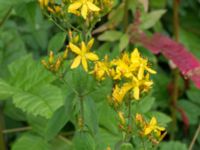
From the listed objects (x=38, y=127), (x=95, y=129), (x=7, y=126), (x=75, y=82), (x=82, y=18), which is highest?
(x=82, y=18)

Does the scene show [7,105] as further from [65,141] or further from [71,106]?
[71,106]

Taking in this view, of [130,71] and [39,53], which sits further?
[39,53]

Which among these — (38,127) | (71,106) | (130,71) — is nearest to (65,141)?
(38,127)

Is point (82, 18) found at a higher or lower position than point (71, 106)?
higher

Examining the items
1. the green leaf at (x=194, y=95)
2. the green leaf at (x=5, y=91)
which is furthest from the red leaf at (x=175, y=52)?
the green leaf at (x=5, y=91)

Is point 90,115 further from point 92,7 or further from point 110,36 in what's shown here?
point 110,36

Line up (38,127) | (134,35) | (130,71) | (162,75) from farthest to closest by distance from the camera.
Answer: (162,75)
(134,35)
(38,127)
(130,71)

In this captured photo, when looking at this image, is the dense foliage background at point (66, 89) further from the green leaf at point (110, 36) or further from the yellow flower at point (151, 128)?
the yellow flower at point (151, 128)

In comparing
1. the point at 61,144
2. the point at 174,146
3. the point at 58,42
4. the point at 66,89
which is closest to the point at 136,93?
the point at 58,42
